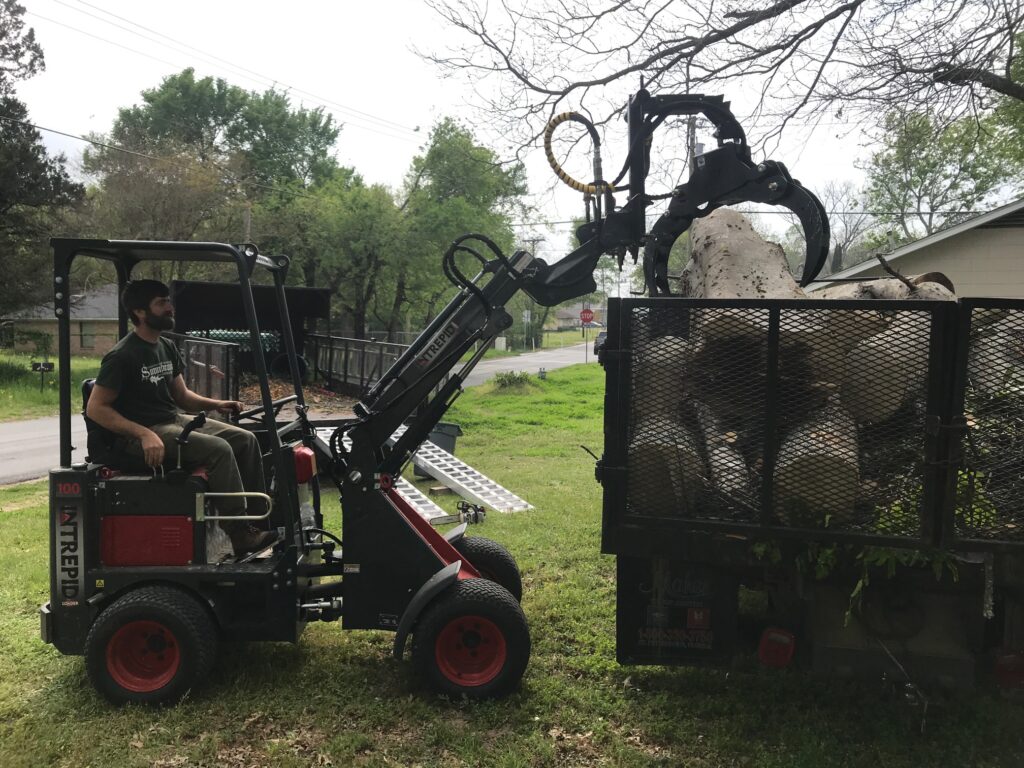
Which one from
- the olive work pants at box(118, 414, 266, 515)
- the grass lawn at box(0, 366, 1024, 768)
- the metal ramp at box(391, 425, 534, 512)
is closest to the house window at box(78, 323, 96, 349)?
the metal ramp at box(391, 425, 534, 512)

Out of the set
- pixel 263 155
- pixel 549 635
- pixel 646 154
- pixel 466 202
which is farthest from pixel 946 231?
pixel 263 155

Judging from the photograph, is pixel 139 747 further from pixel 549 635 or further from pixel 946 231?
pixel 946 231

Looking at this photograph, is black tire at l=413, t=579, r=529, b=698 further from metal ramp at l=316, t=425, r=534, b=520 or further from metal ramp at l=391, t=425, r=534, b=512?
metal ramp at l=391, t=425, r=534, b=512

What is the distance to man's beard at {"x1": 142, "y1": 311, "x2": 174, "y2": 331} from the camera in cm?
380

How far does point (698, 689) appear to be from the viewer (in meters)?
3.85

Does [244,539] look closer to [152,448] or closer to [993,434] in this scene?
[152,448]

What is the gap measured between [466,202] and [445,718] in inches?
1150

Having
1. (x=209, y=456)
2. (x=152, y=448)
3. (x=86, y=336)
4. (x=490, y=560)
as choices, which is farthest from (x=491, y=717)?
(x=86, y=336)

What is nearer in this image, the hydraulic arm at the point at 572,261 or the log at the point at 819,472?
the log at the point at 819,472

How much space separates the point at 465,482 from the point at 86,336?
33.0 m

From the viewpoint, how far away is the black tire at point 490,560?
15.5ft

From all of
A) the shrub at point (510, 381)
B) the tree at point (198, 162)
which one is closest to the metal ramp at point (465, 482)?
the shrub at point (510, 381)

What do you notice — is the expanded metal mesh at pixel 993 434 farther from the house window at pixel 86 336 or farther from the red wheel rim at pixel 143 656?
the house window at pixel 86 336

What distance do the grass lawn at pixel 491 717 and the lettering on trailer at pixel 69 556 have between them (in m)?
0.55
